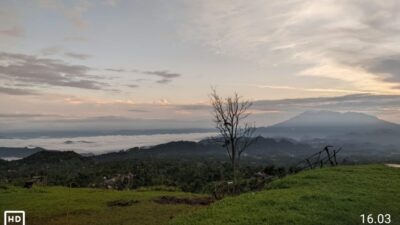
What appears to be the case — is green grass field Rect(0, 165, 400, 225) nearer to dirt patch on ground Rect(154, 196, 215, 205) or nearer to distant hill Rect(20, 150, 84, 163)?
dirt patch on ground Rect(154, 196, 215, 205)

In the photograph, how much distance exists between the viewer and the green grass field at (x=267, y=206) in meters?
15.1

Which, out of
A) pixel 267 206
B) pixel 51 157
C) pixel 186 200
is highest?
pixel 267 206

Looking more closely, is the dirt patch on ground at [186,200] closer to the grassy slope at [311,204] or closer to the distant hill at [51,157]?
the grassy slope at [311,204]

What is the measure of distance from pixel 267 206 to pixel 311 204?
175 centimetres

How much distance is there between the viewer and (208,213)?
1581 centimetres

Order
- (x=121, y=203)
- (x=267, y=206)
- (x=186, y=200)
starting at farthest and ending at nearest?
(x=186, y=200)
(x=121, y=203)
(x=267, y=206)

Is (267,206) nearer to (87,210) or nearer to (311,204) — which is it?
(311,204)

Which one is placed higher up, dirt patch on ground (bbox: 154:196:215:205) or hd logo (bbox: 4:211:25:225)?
hd logo (bbox: 4:211:25:225)

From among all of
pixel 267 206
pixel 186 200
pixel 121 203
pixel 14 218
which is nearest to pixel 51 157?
pixel 121 203

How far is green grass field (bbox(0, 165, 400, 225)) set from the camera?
15.1 metres

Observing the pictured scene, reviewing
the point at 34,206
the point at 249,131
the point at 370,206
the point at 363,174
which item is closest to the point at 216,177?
the point at 249,131

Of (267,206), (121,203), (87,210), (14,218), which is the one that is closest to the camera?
(267,206)

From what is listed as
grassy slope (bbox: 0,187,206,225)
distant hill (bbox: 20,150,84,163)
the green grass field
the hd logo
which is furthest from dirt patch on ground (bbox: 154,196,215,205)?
distant hill (bbox: 20,150,84,163)

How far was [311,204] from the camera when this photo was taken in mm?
16531
